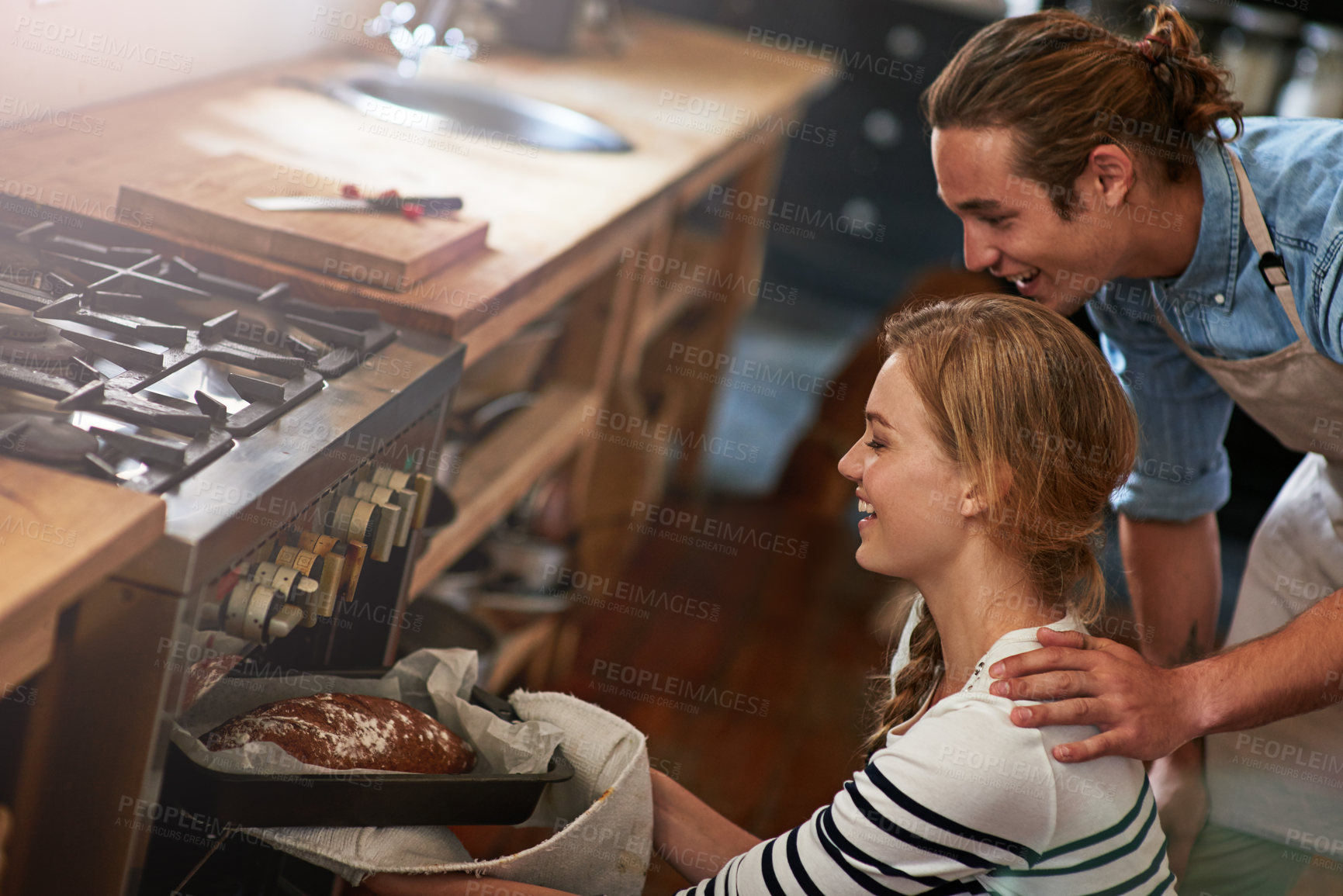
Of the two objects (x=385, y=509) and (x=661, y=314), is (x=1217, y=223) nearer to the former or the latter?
(x=385, y=509)

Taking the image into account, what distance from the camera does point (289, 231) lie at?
1438mm

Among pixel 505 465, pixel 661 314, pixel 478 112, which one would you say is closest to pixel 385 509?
pixel 505 465

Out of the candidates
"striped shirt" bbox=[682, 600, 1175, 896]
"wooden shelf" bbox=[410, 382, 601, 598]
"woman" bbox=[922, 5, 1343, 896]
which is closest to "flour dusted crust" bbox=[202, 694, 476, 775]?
"striped shirt" bbox=[682, 600, 1175, 896]

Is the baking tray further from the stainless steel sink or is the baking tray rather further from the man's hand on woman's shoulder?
the stainless steel sink

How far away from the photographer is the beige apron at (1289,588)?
1481 mm

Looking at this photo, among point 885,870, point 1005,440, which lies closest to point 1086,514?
point 1005,440

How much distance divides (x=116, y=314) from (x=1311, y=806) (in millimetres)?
1605

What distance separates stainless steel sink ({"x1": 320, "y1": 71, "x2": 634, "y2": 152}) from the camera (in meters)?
2.25

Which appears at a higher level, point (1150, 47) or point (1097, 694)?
point (1150, 47)

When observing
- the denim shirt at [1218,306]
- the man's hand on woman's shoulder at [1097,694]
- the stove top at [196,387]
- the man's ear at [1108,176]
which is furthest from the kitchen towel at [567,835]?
the man's ear at [1108,176]

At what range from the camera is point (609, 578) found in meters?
2.87

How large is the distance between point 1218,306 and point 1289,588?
463 mm

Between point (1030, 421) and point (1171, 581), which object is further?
point (1171, 581)

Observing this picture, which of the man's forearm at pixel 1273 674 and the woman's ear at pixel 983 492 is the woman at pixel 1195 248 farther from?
the woman's ear at pixel 983 492
